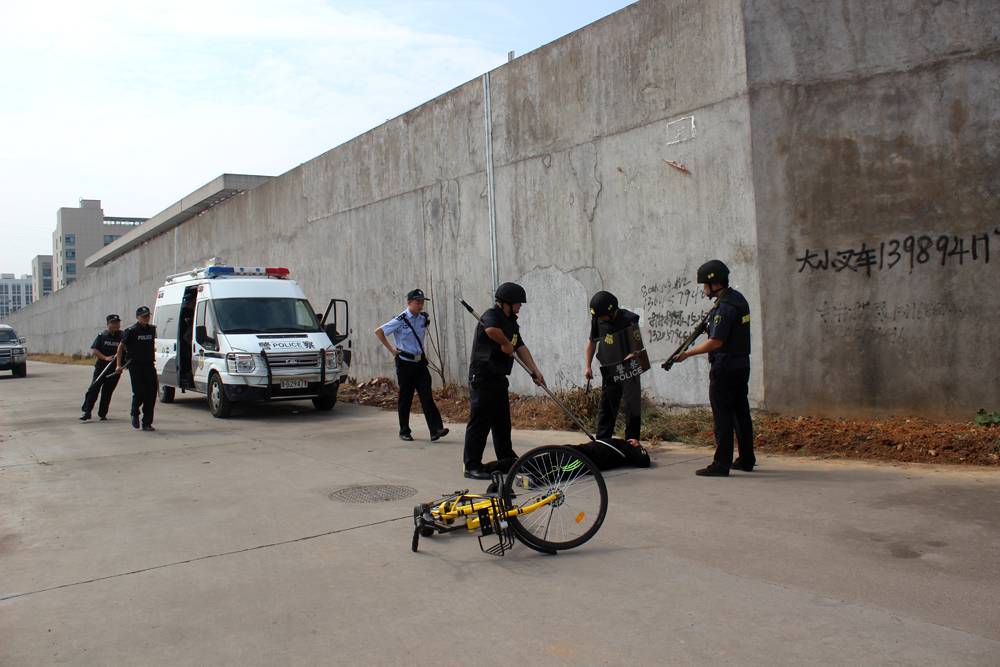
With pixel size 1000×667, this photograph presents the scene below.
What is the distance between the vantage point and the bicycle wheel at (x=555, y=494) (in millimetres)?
5090

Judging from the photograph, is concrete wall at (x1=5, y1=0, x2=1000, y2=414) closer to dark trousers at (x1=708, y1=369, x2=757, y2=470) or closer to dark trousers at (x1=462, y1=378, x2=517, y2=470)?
dark trousers at (x1=708, y1=369, x2=757, y2=470)

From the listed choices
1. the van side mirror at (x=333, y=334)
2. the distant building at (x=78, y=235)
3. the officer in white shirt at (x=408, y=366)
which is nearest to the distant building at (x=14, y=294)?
the distant building at (x=78, y=235)

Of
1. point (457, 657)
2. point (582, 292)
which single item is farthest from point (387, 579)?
point (582, 292)

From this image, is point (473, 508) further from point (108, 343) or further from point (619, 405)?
point (108, 343)

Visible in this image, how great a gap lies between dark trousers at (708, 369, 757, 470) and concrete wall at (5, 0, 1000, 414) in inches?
93.5

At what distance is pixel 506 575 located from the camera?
4.81 metres

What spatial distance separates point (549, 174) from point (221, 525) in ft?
27.5

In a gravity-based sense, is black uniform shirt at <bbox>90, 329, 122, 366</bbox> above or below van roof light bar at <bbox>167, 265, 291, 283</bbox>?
below

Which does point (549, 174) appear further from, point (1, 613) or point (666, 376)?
point (1, 613)

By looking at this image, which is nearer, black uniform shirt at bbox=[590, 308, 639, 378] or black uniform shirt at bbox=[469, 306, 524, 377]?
black uniform shirt at bbox=[469, 306, 524, 377]

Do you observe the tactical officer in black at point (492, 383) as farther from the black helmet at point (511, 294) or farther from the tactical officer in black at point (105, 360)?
the tactical officer in black at point (105, 360)

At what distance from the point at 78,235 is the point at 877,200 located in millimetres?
142799

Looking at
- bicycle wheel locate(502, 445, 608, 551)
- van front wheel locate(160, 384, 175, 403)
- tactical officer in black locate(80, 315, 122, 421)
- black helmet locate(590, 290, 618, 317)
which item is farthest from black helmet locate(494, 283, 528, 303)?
van front wheel locate(160, 384, 175, 403)

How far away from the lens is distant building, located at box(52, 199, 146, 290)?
12938 centimetres
